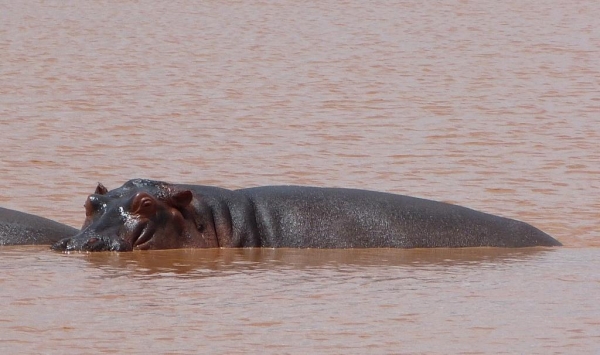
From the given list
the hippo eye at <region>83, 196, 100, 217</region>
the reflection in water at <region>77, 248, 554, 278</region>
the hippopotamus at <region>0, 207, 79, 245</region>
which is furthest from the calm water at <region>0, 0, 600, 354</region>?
the hippo eye at <region>83, 196, 100, 217</region>

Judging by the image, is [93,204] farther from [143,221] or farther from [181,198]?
[181,198]

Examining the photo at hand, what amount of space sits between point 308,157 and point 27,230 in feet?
14.3

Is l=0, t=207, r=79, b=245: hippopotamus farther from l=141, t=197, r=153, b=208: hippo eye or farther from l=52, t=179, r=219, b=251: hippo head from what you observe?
l=141, t=197, r=153, b=208: hippo eye

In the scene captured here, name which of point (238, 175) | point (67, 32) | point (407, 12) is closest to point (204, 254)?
point (238, 175)

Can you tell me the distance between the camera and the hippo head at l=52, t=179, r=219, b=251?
897 centimetres

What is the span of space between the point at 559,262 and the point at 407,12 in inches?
887

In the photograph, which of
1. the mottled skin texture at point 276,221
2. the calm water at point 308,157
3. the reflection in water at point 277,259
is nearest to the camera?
the calm water at point 308,157

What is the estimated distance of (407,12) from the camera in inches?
1227

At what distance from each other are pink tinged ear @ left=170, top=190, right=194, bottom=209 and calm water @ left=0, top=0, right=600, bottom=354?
0.93 ft

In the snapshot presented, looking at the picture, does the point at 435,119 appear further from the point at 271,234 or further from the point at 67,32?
the point at 67,32

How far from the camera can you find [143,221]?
29.7 feet

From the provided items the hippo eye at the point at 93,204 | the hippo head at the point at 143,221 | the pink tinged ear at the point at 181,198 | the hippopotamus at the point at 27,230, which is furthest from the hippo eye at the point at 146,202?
the hippopotamus at the point at 27,230

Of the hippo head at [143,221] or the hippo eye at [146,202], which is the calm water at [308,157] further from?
the hippo eye at [146,202]

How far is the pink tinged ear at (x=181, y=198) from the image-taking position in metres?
9.02
